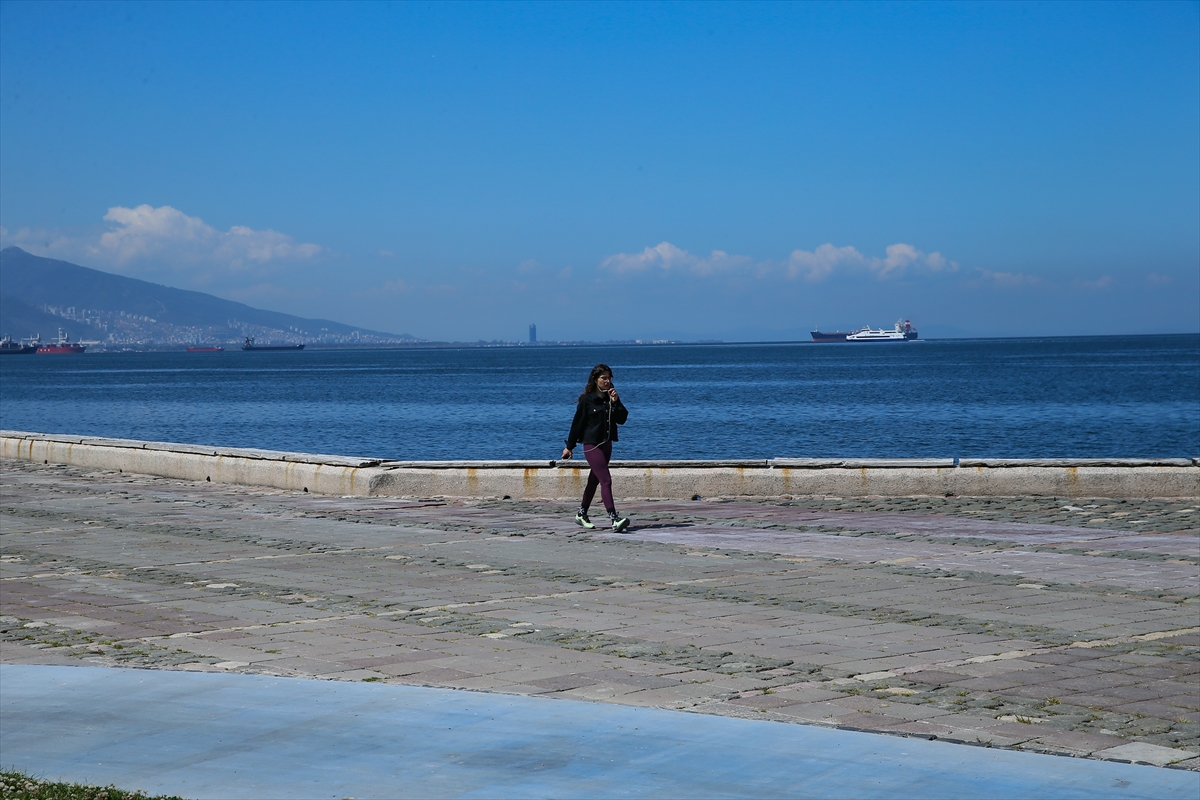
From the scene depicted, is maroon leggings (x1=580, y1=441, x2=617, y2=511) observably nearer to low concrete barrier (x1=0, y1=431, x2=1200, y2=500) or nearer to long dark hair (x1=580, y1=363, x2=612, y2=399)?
long dark hair (x1=580, y1=363, x2=612, y2=399)

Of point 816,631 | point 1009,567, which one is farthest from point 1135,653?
point 1009,567

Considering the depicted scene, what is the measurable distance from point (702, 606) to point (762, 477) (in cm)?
641

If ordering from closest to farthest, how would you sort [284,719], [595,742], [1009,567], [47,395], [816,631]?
[595,742] → [284,719] → [816,631] → [1009,567] → [47,395]

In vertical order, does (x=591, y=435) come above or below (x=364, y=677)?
above

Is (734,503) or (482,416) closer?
(734,503)

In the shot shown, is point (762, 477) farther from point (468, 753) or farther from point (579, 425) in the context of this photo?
point (468, 753)

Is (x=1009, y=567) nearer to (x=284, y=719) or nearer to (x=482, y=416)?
(x=284, y=719)

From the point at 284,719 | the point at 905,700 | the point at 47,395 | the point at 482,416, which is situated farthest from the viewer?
the point at 47,395

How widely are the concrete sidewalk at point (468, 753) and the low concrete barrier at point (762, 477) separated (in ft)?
29.4

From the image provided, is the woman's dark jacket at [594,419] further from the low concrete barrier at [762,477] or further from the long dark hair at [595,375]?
the low concrete barrier at [762,477]

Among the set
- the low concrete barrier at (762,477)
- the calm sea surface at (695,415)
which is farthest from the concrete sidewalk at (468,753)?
the calm sea surface at (695,415)

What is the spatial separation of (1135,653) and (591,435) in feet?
20.7

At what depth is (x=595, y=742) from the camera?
5207 millimetres

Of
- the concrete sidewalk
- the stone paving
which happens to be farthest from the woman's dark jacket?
the concrete sidewalk
